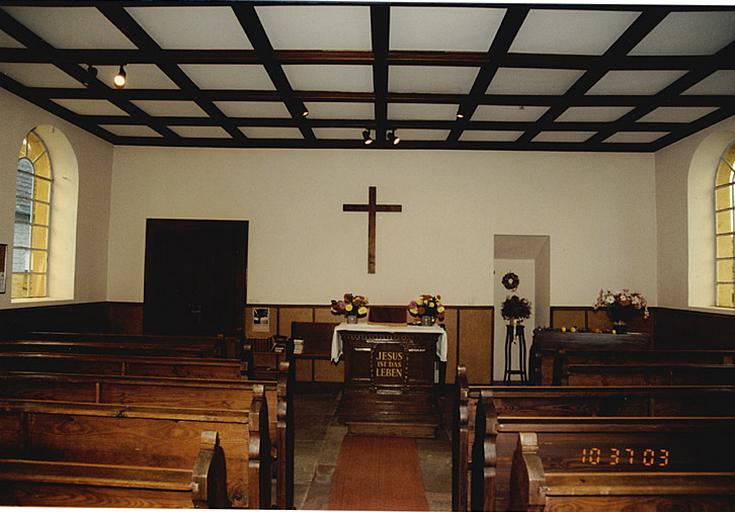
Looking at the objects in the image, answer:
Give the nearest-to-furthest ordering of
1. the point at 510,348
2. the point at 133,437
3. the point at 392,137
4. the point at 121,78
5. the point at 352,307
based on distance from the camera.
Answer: the point at 133,437, the point at 121,78, the point at 352,307, the point at 392,137, the point at 510,348

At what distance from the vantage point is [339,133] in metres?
7.52

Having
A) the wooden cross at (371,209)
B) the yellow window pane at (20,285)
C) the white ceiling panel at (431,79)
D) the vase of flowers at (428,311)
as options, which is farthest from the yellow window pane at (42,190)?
the vase of flowers at (428,311)

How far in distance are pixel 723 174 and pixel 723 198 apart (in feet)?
→ 0.98

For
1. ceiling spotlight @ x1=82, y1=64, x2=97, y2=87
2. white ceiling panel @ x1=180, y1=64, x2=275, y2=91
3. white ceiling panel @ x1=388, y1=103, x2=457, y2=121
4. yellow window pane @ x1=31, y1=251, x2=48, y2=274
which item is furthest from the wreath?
yellow window pane @ x1=31, y1=251, x2=48, y2=274

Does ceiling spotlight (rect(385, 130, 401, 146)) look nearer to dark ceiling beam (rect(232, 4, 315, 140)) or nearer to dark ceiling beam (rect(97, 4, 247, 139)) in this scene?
dark ceiling beam (rect(232, 4, 315, 140))

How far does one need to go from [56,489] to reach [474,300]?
6.56 meters

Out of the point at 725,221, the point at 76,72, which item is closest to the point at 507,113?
the point at 725,221

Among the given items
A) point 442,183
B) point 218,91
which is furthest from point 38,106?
point 442,183

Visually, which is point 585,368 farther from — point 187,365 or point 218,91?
point 218,91

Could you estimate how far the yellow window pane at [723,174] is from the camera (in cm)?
680

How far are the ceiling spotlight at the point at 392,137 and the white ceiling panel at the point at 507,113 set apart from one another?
40.6 inches

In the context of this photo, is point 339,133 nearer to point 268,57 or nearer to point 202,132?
point 202,132

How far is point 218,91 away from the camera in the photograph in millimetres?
5941

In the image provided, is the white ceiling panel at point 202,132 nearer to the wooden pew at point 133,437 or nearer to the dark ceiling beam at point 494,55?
the dark ceiling beam at point 494,55
